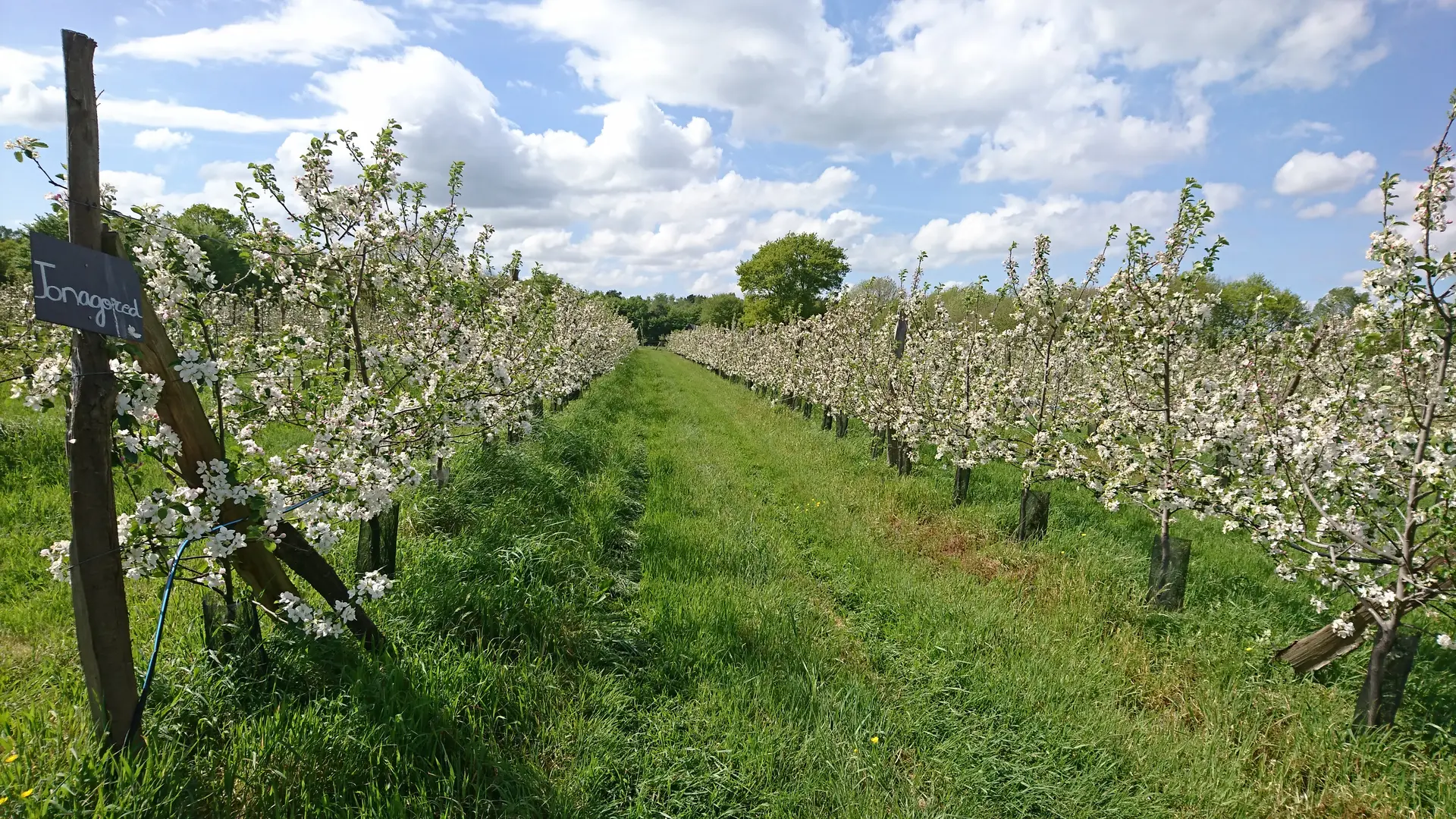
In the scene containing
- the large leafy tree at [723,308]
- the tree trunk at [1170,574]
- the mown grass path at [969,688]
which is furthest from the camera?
the large leafy tree at [723,308]

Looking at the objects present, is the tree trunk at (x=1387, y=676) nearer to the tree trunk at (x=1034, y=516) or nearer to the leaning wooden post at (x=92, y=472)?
the tree trunk at (x=1034, y=516)

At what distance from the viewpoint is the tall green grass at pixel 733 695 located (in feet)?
10.2

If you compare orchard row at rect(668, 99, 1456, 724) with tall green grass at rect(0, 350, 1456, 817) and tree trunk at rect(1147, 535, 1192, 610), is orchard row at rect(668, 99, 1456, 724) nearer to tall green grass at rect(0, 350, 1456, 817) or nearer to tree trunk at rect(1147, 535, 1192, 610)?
tree trunk at rect(1147, 535, 1192, 610)

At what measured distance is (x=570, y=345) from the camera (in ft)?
45.1

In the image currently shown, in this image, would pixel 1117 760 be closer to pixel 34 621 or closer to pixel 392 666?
pixel 392 666

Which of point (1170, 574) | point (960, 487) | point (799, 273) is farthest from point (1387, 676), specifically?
point (799, 273)

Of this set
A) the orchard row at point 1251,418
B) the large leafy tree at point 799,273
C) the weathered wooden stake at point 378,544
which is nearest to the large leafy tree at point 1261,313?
the orchard row at point 1251,418

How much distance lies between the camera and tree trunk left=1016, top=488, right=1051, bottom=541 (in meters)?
7.58

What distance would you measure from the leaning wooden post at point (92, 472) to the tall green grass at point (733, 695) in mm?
295

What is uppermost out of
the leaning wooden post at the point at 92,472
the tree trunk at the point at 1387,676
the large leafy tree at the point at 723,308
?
the large leafy tree at the point at 723,308

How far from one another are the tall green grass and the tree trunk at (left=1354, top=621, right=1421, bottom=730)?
0.14 metres

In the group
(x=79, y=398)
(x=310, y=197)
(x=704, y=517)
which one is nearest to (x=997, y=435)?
(x=704, y=517)

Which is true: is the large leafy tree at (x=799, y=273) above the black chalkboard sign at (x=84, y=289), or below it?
above

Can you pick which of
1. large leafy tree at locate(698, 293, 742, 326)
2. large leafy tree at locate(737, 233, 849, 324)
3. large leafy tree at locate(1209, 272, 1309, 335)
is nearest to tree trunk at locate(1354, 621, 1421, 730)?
large leafy tree at locate(1209, 272, 1309, 335)
